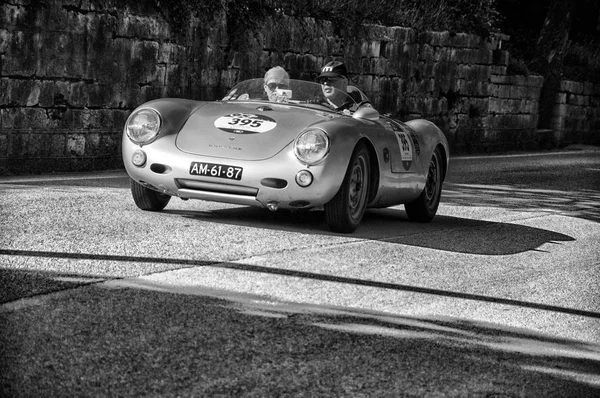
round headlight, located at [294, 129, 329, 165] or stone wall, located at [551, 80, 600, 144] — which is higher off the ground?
round headlight, located at [294, 129, 329, 165]

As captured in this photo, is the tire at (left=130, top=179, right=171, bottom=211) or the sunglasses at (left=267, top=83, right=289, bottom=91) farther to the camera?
the sunglasses at (left=267, top=83, right=289, bottom=91)

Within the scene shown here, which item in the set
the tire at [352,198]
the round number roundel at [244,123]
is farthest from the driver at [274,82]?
Result: the tire at [352,198]

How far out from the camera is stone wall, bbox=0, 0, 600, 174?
13.0 meters

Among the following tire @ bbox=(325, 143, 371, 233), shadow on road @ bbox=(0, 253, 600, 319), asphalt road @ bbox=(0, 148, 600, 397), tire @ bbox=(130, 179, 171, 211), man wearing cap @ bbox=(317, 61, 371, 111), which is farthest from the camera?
man wearing cap @ bbox=(317, 61, 371, 111)

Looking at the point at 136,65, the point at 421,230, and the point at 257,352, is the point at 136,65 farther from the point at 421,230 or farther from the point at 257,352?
the point at 257,352

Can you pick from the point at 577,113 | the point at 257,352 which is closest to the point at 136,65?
the point at 257,352

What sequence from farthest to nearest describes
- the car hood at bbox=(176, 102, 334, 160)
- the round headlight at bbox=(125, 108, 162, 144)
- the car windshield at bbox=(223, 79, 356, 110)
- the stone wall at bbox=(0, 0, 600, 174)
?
the stone wall at bbox=(0, 0, 600, 174)
the car windshield at bbox=(223, 79, 356, 110)
the round headlight at bbox=(125, 108, 162, 144)
the car hood at bbox=(176, 102, 334, 160)

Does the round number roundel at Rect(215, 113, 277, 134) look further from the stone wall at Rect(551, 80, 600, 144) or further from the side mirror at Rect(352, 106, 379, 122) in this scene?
the stone wall at Rect(551, 80, 600, 144)

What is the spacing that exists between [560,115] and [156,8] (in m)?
17.0

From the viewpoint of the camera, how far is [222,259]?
666 cm

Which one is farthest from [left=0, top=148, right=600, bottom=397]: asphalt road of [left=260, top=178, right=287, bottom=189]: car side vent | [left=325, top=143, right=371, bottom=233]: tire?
[left=260, top=178, right=287, bottom=189]: car side vent

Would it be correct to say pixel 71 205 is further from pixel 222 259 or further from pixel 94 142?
pixel 94 142

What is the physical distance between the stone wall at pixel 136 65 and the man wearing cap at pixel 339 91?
4162 millimetres

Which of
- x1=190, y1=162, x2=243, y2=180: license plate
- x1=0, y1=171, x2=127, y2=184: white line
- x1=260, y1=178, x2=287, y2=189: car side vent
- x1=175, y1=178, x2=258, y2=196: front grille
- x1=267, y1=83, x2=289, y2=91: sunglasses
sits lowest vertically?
x1=0, y1=171, x2=127, y2=184: white line
